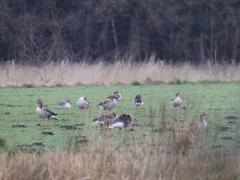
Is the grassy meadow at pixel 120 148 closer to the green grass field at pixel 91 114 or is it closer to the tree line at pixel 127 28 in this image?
the green grass field at pixel 91 114

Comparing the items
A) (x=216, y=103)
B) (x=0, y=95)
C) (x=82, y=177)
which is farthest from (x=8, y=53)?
(x=82, y=177)

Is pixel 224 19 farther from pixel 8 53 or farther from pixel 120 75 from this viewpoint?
pixel 120 75

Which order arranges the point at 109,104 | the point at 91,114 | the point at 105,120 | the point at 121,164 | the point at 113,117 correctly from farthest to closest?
the point at 109,104 < the point at 91,114 < the point at 113,117 < the point at 105,120 < the point at 121,164

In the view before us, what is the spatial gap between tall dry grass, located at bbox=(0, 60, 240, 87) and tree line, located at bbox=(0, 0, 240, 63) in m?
10.9

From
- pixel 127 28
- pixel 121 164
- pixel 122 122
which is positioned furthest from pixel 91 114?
pixel 127 28

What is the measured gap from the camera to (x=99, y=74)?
24.6m

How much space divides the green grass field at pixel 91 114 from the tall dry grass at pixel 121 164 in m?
0.37

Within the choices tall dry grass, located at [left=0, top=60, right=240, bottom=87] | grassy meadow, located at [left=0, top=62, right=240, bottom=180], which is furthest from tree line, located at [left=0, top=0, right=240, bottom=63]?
grassy meadow, located at [left=0, top=62, right=240, bottom=180]

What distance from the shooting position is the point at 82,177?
7973 millimetres

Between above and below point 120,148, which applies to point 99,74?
above

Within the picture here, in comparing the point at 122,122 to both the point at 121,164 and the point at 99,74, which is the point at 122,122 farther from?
the point at 99,74

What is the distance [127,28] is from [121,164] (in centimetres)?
3293

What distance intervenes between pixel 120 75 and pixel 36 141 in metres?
15.0

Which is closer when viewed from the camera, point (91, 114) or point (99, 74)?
point (91, 114)
